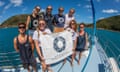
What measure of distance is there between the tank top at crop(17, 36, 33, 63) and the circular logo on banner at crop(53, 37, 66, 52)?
31 cm

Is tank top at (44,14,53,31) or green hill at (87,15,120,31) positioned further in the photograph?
green hill at (87,15,120,31)

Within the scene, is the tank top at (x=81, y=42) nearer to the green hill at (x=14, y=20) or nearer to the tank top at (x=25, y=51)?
the tank top at (x=25, y=51)

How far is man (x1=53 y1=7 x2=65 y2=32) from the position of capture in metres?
6.59

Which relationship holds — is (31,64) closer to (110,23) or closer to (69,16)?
(69,16)

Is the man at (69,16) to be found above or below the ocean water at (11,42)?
above

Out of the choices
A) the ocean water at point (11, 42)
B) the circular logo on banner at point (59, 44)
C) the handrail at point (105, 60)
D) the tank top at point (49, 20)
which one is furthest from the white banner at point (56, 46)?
the handrail at point (105, 60)

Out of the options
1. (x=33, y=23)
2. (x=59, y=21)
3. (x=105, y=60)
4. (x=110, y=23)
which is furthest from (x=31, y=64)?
(x=110, y=23)

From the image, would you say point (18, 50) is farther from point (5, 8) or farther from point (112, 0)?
point (112, 0)

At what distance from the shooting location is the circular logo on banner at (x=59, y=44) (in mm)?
6629

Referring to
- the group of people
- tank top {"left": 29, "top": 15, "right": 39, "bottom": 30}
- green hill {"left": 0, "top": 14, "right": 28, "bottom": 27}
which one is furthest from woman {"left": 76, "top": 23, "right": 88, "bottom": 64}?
green hill {"left": 0, "top": 14, "right": 28, "bottom": 27}

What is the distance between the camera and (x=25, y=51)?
6.52 m

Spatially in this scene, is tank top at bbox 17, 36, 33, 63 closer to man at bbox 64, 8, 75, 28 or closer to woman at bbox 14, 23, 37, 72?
woman at bbox 14, 23, 37, 72

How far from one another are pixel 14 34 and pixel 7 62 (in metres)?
0.34

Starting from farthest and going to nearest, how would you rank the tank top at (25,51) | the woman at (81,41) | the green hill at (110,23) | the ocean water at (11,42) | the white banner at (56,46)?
the green hill at (110,23)
the woman at (81,41)
the white banner at (56,46)
the tank top at (25,51)
the ocean water at (11,42)
